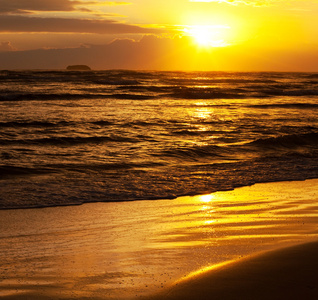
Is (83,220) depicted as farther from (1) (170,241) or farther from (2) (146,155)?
(2) (146,155)

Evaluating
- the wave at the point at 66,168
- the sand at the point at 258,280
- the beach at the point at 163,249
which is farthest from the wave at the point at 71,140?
the sand at the point at 258,280

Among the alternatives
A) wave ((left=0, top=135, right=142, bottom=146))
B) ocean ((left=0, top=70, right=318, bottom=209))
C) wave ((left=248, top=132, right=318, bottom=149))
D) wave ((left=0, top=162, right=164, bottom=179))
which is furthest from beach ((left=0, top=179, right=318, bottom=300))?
wave ((left=0, top=135, right=142, bottom=146))

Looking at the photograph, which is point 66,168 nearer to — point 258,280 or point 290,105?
point 258,280

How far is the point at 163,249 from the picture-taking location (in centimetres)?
611

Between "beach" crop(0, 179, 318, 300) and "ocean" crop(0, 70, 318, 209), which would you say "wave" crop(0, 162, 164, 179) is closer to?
"ocean" crop(0, 70, 318, 209)

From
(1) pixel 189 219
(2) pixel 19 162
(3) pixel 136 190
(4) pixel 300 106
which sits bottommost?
(1) pixel 189 219

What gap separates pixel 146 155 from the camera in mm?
15180

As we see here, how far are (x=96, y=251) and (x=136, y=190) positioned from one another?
14.1 ft

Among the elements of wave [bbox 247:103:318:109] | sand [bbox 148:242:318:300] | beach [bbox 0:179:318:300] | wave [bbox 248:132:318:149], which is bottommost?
sand [bbox 148:242:318:300]

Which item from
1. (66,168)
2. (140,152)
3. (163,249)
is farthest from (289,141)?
(163,249)

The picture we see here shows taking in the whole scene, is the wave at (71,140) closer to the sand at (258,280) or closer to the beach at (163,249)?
the beach at (163,249)

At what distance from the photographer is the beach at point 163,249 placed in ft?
15.4

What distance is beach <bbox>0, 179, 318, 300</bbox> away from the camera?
15.4 ft

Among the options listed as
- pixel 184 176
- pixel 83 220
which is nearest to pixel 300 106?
pixel 184 176
